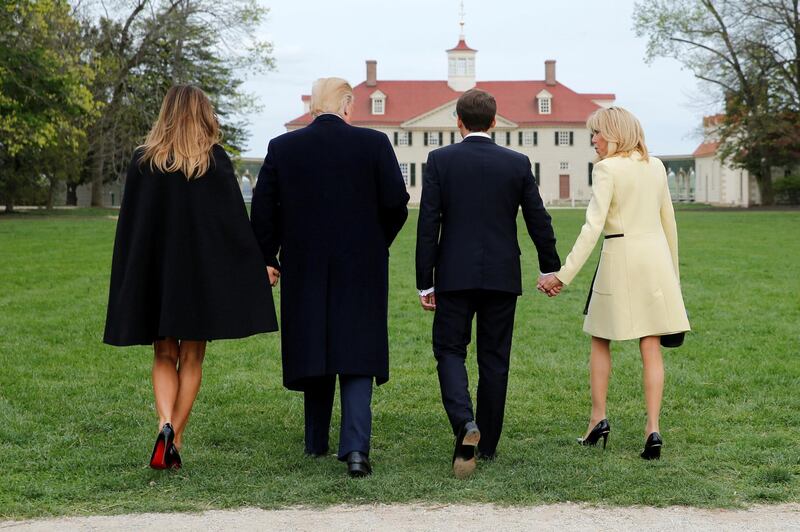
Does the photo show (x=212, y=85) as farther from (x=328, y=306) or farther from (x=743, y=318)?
(x=328, y=306)

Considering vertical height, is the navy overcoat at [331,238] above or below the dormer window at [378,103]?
below

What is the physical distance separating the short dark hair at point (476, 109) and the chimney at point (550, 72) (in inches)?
3825

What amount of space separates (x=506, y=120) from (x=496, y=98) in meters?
3.20

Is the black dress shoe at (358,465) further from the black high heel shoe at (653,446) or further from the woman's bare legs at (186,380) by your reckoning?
the black high heel shoe at (653,446)

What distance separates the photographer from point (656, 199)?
6125 millimetres

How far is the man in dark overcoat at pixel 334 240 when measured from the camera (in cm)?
584

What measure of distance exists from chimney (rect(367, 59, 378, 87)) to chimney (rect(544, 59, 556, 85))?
48.9 ft

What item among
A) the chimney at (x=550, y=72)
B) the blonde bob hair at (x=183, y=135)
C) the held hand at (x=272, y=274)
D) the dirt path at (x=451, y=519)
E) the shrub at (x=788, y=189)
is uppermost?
the chimney at (x=550, y=72)

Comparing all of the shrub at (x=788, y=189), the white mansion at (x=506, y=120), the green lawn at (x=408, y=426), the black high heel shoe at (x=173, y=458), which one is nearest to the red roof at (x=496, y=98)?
the white mansion at (x=506, y=120)

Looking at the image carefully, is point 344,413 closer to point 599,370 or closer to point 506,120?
point 599,370

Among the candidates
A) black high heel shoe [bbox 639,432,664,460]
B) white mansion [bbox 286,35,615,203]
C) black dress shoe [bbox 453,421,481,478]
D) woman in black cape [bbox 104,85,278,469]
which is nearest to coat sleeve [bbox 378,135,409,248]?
woman in black cape [bbox 104,85,278,469]

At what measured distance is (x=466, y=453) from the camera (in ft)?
18.2

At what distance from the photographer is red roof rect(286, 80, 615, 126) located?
9900cm

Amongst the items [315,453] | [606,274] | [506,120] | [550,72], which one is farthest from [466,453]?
[550,72]
